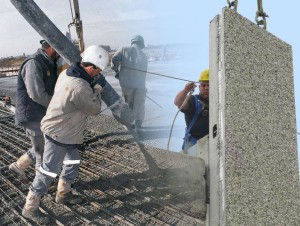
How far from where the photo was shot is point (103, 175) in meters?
4.20

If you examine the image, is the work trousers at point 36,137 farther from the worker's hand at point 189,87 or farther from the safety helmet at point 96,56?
the worker's hand at point 189,87

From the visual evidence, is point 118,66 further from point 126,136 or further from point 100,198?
point 100,198

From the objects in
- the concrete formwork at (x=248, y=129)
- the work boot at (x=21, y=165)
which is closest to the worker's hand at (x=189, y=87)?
the concrete formwork at (x=248, y=129)

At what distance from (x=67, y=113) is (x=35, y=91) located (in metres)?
0.61

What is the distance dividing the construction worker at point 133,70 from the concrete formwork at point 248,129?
385cm

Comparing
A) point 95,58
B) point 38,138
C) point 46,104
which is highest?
point 95,58

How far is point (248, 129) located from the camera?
78.4 inches

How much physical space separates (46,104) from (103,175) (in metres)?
1.35

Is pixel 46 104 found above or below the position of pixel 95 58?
below

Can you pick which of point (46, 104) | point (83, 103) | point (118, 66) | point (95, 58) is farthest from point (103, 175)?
point (118, 66)

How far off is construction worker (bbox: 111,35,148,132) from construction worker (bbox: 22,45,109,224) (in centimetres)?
286

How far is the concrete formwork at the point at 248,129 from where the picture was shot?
188 cm

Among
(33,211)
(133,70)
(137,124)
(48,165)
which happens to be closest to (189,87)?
(48,165)

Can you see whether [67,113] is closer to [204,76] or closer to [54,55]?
[54,55]
